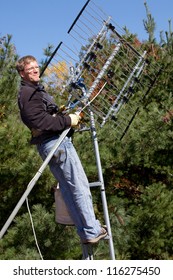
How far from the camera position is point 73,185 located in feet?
10.2

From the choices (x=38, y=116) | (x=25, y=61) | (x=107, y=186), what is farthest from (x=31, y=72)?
(x=107, y=186)

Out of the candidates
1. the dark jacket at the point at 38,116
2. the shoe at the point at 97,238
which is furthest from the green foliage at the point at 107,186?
the dark jacket at the point at 38,116

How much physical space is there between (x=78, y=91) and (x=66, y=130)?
1.51ft

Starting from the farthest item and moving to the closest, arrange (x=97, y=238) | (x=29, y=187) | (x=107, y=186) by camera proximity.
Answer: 1. (x=107, y=186)
2. (x=97, y=238)
3. (x=29, y=187)

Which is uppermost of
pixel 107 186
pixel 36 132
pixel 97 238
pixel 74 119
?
pixel 74 119

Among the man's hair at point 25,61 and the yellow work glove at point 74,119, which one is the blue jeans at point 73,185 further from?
the man's hair at point 25,61

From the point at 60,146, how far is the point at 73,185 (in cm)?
25

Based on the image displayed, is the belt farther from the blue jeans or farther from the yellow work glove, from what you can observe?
the yellow work glove

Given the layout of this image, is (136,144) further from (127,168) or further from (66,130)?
(66,130)

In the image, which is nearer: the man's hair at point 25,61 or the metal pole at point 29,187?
the metal pole at point 29,187

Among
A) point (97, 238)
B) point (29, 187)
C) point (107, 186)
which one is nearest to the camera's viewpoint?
point (29, 187)

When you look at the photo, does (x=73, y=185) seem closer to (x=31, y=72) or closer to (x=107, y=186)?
(x=31, y=72)

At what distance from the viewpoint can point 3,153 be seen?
4.55m

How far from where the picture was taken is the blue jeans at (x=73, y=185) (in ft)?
10.2
